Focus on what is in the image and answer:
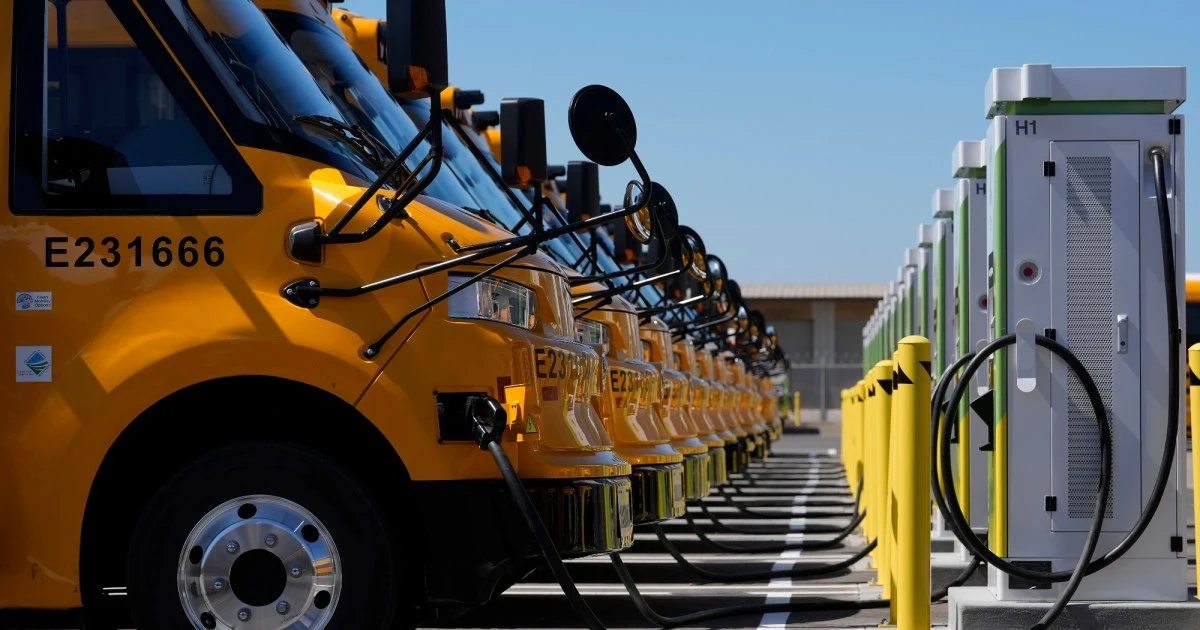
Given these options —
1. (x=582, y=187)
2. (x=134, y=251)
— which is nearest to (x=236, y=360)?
(x=134, y=251)

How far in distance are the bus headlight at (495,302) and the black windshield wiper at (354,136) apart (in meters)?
0.70

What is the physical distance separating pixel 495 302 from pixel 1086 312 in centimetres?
270

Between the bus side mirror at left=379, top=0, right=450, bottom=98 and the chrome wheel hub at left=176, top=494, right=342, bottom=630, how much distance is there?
1356 millimetres

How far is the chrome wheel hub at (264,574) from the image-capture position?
521 centimetres

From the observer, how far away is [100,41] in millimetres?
5648

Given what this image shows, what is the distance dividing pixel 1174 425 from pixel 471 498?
312 centimetres

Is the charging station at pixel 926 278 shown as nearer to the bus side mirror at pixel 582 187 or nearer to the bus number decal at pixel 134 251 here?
the bus side mirror at pixel 582 187

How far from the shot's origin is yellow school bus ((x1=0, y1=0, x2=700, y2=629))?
17.3 ft

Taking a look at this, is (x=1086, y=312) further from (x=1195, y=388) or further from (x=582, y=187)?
(x=582, y=187)

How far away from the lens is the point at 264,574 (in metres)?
5.22

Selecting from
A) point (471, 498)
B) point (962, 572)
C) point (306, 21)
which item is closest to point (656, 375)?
point (962, 572)

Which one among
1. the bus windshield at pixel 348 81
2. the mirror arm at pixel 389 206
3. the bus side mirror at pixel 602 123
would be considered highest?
the bus windshield at pixel 348 81

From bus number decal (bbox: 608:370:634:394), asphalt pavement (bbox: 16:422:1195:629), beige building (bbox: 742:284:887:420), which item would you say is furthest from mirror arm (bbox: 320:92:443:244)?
beige building (bbox: 742:284:887:420)

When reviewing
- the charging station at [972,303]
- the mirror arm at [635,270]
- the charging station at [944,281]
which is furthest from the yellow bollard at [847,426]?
the mirror arm at [635,270]
